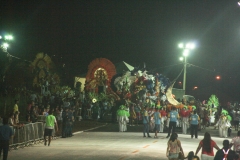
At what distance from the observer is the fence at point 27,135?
64.5 feet

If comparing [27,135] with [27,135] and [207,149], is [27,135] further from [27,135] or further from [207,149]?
[207,149]

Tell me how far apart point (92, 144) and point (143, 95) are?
17.7 meters

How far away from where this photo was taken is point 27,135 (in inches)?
824

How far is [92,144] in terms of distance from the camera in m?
22.3

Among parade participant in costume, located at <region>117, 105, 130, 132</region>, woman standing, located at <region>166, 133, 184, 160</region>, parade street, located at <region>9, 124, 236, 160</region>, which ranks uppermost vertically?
parade participant in costume, located at <region>117, 105, 130, 132</region>

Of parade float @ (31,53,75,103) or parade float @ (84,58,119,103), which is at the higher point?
parade float @ (84,58,119,103)

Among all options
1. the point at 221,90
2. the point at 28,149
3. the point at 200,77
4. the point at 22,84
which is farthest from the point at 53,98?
the point at 200,77

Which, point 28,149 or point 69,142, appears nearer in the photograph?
point 28,149

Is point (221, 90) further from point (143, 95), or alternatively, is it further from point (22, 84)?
point (22, 84)

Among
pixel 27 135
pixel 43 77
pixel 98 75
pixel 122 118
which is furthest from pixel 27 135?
pixel 98 75

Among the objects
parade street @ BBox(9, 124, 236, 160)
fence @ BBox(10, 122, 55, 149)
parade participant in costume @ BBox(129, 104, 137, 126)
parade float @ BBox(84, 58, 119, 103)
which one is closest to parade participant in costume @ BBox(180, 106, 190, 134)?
parade participant in costume @ BBox(129, 104, 137, 126)

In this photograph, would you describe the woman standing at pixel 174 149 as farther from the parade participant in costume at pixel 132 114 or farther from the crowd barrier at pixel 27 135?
the parade participant in costume at pixel 132 114

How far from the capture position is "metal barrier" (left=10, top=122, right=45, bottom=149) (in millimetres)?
19625

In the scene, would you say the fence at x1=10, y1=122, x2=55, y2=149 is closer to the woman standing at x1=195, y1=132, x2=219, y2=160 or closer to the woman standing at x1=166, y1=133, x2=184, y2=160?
the woman standing at x1=166, y1=133, x2=184, y2=160
